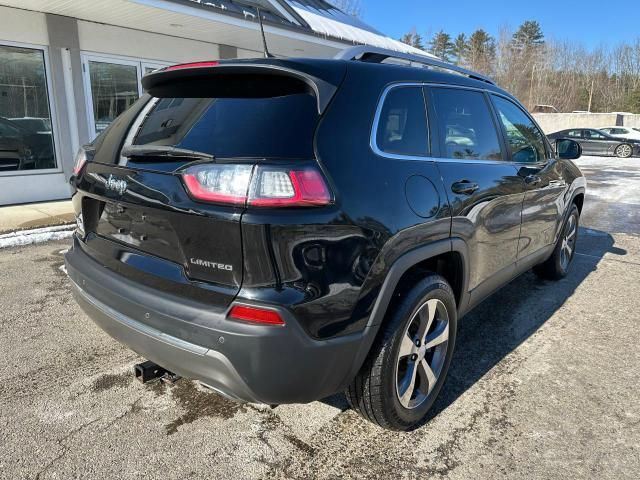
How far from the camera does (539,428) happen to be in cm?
264

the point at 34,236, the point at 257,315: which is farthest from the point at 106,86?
the point at 257,315

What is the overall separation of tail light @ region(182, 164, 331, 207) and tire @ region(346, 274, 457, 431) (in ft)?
2.53

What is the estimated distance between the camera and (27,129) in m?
8.02

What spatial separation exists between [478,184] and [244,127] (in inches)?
60.6

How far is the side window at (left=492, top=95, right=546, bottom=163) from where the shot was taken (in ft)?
11.7

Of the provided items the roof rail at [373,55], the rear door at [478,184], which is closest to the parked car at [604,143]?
the rear door at [478,184]

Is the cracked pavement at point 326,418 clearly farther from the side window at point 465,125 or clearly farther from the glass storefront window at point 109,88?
the glass storefront window at point 109,88

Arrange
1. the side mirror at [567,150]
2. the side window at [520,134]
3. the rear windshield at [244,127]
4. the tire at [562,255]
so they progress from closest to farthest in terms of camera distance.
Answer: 1. the rear windshield at [244,127]
2. the side window at [520,134]
3. the side mirror at [567,150]
4. the tire at [562,255]

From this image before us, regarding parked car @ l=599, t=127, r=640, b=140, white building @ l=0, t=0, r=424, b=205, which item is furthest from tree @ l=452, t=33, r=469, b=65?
white building @ l=0, t=0, r=424, b=205

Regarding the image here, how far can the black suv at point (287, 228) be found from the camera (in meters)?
1.87

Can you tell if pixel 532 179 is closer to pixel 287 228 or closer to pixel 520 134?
pixel 520 134

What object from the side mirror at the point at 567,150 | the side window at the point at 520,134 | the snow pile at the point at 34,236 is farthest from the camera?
the snow pile at the point at 34,236

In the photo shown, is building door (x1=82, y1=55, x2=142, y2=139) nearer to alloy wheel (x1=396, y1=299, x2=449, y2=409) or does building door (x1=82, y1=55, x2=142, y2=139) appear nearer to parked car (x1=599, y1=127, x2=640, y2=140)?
alloy wheel (x1=396, y1=299, x2=449, y2=409)

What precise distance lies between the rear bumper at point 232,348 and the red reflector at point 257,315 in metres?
0.02
